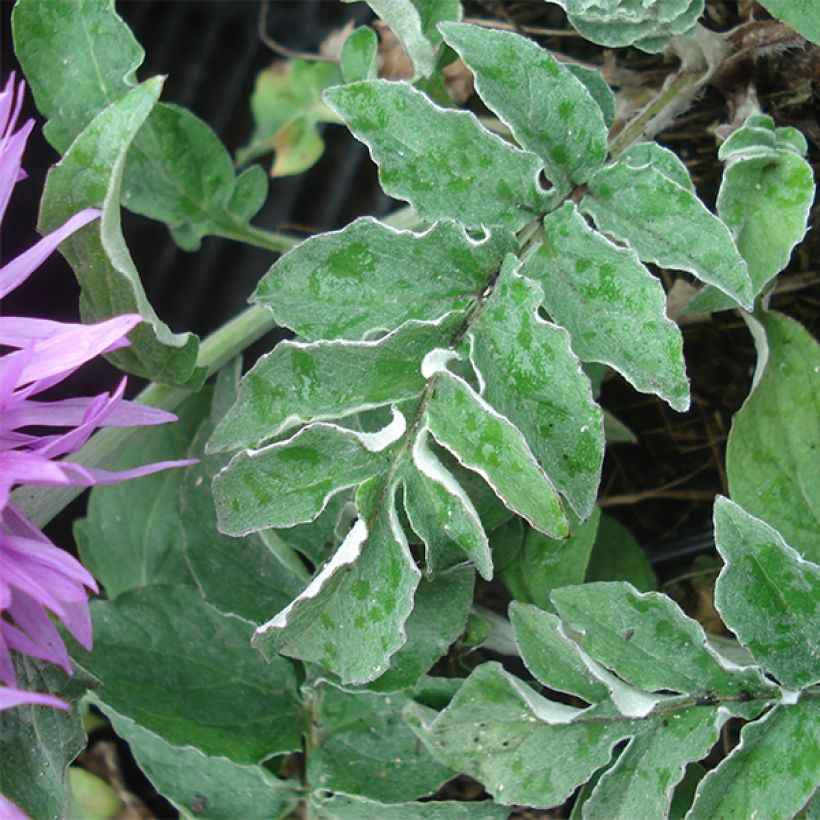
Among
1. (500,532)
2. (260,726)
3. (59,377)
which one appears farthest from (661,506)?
(59,377)

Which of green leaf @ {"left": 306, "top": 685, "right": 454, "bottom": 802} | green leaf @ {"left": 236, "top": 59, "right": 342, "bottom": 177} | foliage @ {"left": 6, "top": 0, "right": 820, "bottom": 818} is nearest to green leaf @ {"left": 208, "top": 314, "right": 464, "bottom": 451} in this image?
foliage @ {"left": 6, "top": 0, "right": 820, "bottom": 818}

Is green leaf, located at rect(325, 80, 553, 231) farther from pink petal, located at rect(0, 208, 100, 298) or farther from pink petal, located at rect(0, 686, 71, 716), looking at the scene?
pink petal, located at rect(0, 686, 71, 716)

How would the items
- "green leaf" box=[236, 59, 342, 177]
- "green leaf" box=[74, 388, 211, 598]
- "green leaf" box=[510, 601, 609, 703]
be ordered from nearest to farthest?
"green leaf" box=[510, 601, 609, 703], "green leaf" box=[74, 388, 211, 598], "green leaf" box=[236, 59, 342, 177]

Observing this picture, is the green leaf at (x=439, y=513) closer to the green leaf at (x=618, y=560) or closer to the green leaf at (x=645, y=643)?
the green leaf at (x=645, y=643)

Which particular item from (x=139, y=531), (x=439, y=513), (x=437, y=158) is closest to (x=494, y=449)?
(x=439, y=513)

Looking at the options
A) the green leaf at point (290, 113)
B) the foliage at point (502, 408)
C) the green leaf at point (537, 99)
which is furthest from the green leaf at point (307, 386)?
the green leaf at point (290, 113)

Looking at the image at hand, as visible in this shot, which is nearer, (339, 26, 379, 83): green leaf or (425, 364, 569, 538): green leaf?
(425, 364, 569, 538): green leaf

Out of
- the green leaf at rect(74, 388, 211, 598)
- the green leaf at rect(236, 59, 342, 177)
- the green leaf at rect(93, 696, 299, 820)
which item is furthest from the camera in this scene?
the green leaf at rect(236, 59, 342, 177)
